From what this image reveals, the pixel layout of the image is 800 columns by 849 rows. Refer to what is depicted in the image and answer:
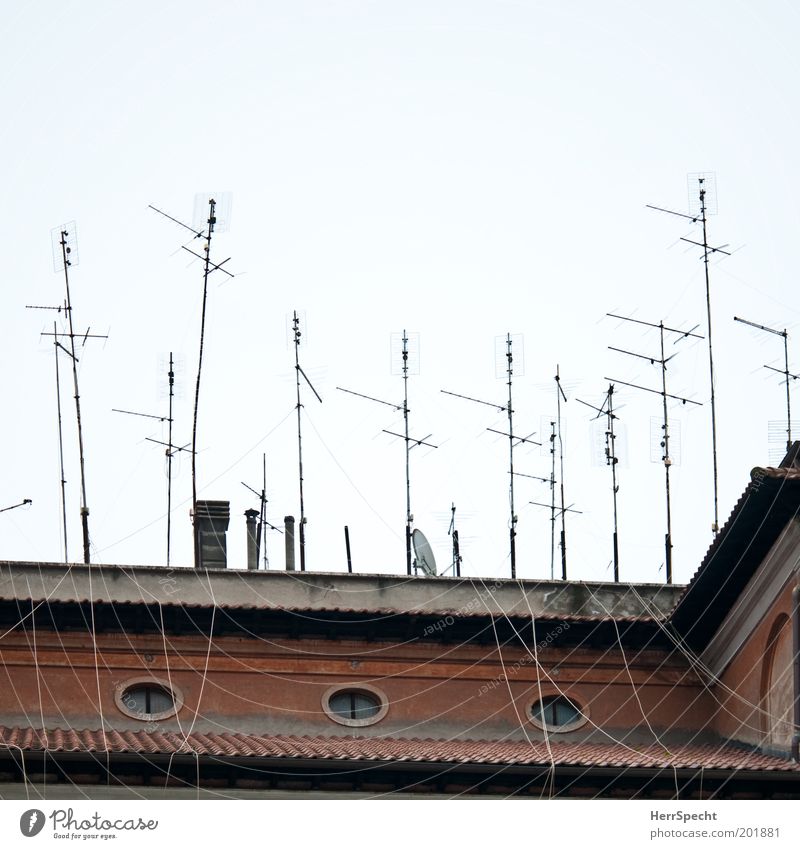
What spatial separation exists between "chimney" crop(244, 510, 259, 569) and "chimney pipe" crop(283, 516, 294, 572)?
1.73ft

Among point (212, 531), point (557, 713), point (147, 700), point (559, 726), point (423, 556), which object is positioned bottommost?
point (559, 726)

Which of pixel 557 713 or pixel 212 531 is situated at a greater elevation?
pixel 212 531

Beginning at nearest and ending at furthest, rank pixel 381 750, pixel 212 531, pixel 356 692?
1. pixel 381 750
2. pixel 356 692
3. pixel 212 531

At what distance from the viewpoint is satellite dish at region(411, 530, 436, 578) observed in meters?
28.6

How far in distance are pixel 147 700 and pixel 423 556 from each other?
604cm

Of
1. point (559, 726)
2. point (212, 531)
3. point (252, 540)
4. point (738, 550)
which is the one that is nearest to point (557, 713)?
point (559, 726)

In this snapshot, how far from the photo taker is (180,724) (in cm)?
2438

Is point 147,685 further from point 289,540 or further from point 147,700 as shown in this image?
point 289,540

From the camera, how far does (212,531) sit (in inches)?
1095

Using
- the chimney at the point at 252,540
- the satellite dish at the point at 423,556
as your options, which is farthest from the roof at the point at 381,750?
the chimney at the point at 252,540

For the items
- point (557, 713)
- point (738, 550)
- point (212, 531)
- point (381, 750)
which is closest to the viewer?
point (381, 750)
